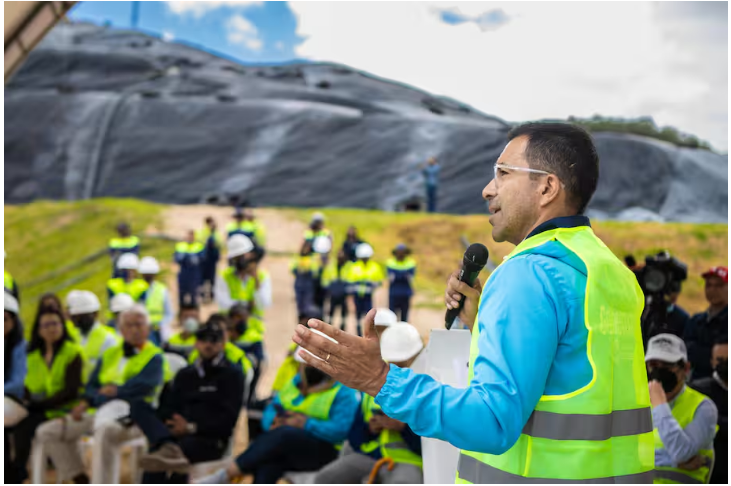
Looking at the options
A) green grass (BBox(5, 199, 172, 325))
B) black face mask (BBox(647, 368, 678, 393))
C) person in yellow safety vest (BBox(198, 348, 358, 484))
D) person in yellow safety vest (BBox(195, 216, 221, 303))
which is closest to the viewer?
black face mask (BBox(647, 368, 678, 393))

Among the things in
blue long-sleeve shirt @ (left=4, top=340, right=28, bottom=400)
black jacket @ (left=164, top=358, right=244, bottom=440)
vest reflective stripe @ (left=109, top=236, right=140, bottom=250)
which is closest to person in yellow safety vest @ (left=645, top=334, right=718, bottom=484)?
black jacket @ (left=164, top=358, right=244, bottom=440)

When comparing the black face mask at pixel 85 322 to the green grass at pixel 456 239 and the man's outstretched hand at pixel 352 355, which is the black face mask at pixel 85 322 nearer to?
the man's outstretched hand at pixel 352 355

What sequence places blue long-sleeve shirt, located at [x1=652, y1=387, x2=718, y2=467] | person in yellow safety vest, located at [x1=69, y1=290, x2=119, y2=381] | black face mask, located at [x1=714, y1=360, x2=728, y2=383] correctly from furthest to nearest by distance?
person in yellow safety vest, located at [x1=69, y1=290, x2=119, y2=381] < black face mask, located at [x1=714, y1=360, x2=728, y2=383] < blue long-sleeve shirt, located at [x1=652, y1=387, x2=718, y2=467]

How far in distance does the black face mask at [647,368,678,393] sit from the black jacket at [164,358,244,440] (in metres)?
3.16

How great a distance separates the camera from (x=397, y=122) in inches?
1116

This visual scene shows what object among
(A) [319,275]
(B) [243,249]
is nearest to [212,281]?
(A) [319,275]

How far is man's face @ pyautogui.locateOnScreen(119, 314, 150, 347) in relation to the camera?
638 cm

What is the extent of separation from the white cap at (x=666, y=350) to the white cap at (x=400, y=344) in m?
1.49

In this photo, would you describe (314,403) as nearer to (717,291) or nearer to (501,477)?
(717,291)

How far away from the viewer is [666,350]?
14.2ft

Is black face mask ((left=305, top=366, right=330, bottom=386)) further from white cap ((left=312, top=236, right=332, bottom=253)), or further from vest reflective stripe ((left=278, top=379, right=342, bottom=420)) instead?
white cap ((left=312, top=236, right=332, bottom=253))

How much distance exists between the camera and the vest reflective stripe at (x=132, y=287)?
33.3 ft

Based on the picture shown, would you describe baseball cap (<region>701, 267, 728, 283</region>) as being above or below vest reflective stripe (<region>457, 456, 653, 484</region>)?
above

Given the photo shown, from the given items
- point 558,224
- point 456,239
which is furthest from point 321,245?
point 558,224
